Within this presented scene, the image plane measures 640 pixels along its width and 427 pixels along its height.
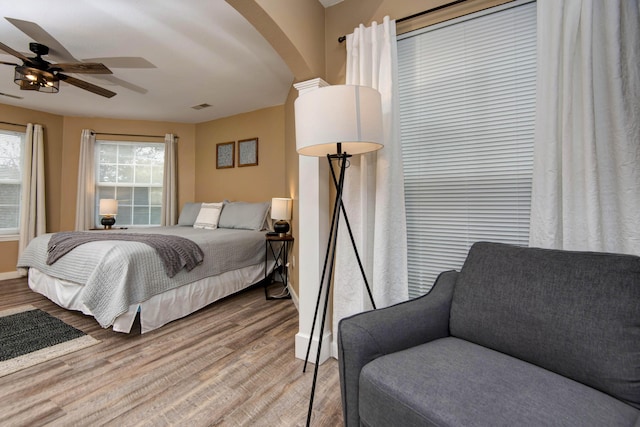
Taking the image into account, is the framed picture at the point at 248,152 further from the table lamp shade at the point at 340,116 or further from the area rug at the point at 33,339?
the table lamp shade at the point at 340,116

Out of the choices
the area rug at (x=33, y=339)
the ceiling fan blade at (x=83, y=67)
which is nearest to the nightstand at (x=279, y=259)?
the area rug at (x=33, y=339)

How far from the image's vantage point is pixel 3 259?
422cm

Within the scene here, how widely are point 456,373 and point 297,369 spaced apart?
1179 mm

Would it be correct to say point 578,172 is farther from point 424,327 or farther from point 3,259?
point 3,259

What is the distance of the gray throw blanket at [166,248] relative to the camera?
8.70ft

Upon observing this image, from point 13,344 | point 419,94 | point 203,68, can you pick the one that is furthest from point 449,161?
point 13,344

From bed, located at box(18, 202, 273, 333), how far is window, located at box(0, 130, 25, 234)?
1.50 m

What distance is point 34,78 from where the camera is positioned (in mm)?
2650

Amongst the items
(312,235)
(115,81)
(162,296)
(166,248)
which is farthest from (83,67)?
(312,235)

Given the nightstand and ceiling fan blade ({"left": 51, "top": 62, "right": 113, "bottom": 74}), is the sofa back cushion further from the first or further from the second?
ceiling fan blade ({"left": 51, "top": 62, "right": 113, "bottom": 74})

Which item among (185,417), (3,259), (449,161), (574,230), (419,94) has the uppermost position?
(419,94)

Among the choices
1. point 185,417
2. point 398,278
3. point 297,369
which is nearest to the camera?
point 185,417

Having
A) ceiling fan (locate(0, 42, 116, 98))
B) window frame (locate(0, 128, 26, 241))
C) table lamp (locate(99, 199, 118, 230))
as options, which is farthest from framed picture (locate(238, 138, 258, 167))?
window frame (locate(0, 128, 26, 241))

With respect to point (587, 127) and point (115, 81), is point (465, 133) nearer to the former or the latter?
point (587, 127)
